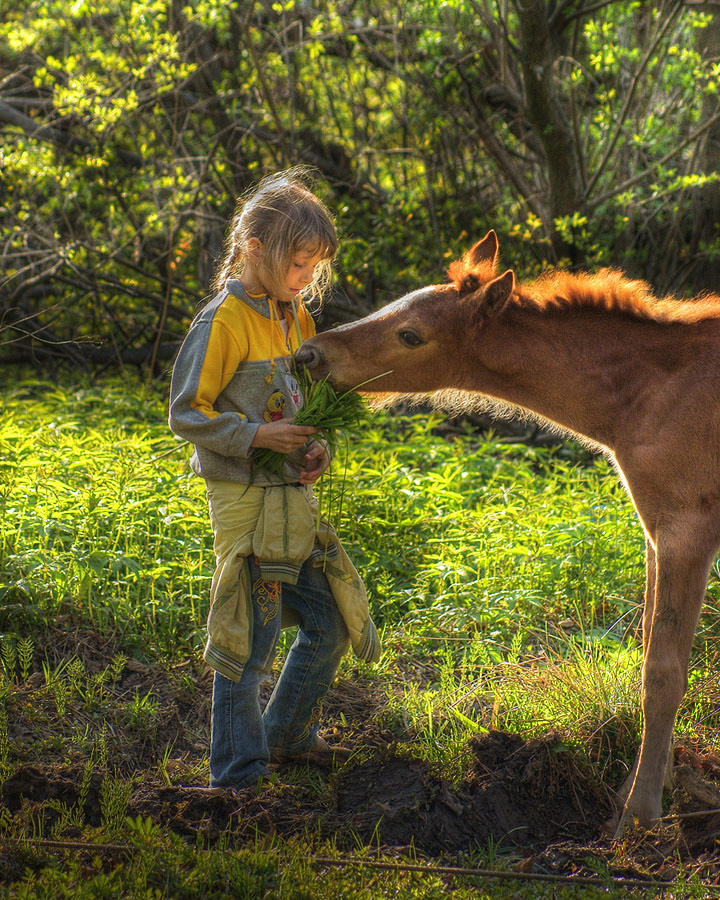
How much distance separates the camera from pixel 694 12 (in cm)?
777

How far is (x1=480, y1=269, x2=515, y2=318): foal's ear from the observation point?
3480mm

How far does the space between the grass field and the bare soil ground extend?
1cm

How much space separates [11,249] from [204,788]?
7.38 metres

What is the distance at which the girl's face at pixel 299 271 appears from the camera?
125 inches

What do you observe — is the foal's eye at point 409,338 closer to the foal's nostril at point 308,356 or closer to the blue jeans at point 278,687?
the foal's nostril at point 308,356

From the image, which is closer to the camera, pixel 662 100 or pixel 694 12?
pixel 694 12

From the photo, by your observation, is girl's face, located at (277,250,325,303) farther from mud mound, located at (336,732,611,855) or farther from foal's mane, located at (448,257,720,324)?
mud mound, located at (336,732,611,855)

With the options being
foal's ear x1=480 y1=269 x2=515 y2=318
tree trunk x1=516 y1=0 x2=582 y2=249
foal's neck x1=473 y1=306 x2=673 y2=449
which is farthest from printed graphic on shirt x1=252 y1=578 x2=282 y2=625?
tree trunk x1=516 y1=0 x2=582 y2=249

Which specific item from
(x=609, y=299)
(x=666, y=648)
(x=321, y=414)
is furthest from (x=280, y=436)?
(x=666, y=648)

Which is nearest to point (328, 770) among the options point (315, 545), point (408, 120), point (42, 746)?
point (315, 545)

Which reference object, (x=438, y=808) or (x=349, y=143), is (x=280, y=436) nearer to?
(x=438, y=808)

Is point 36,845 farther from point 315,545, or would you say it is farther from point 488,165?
point 488,165

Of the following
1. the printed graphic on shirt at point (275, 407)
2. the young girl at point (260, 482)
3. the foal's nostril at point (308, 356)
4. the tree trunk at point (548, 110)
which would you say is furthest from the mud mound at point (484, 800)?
the tree trunk at point (548, 110)

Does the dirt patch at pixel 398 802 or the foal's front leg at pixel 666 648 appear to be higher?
the foal's front leg at pixel 666 648
